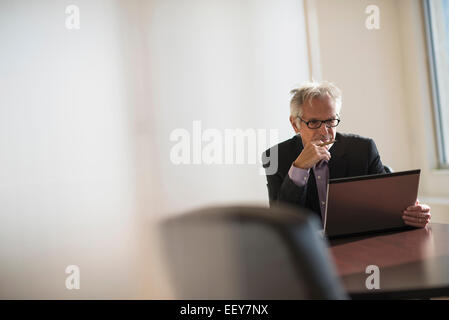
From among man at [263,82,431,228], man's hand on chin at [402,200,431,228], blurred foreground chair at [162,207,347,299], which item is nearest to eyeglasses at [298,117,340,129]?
man at [263,82,431,228]

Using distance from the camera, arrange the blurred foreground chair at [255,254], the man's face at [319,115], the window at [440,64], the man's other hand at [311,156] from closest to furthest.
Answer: the blurred foreground chair at [255,254] < the man's other hand at [311,156] < the man's face at [319,115] < the window at [440,64]

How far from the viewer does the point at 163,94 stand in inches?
126

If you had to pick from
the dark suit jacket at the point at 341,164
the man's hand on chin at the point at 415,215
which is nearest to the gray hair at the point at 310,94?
the dark suit jacket at the point at 341,164

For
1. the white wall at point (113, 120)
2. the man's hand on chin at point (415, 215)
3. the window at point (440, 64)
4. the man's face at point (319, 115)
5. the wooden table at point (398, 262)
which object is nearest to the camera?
the wooden table at point (398, 262)

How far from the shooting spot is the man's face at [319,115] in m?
2.16

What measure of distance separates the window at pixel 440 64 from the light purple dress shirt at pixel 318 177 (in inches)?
74.2

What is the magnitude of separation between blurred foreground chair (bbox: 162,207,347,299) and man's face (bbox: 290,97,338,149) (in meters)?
1.55

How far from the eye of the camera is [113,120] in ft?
10.0

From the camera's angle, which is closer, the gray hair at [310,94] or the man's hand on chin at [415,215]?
the man's hand on chin at [415,215]

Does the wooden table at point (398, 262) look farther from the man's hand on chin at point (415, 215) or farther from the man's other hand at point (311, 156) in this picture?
the man's other hand at point (311, 156)

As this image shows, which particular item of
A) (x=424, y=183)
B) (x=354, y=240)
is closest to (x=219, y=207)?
(x=354, y=240)

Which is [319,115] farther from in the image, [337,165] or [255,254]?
[255,254]

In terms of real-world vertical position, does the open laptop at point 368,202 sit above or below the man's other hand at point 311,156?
below

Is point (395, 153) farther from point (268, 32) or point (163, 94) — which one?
point (163, 94)
